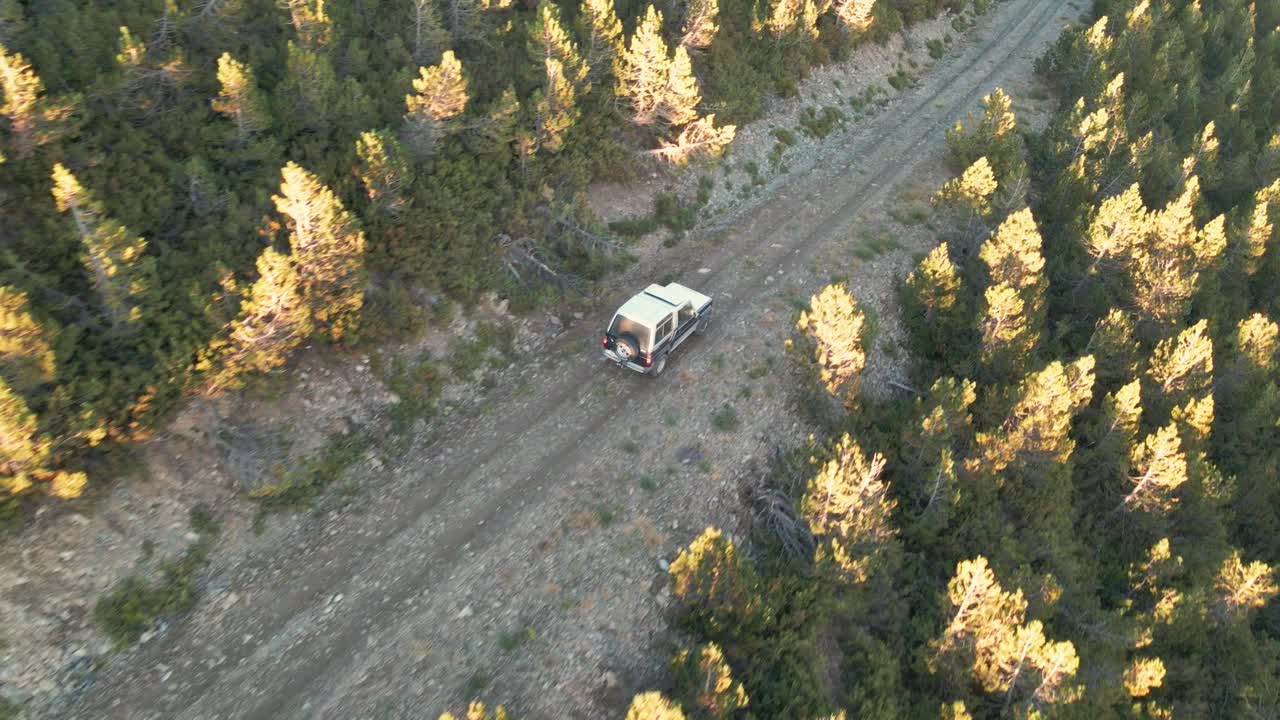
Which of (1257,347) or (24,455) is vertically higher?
(24,455)

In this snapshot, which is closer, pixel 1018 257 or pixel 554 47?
pixel 1018 257

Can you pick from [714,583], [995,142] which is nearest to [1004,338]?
[714,583]

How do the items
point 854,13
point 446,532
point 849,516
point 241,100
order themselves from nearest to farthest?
point 849,516 → point 446,532 → point 241,100 → point 854,13

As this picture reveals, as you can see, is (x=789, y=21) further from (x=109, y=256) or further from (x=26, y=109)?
(x=109, y=256)

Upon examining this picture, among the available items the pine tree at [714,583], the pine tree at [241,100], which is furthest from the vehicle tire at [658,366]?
the pine tree at [241,100]

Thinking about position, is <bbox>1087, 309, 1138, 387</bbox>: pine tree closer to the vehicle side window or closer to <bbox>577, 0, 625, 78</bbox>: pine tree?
the vehicle side window

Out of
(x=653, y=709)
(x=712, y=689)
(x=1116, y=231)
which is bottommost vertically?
(x=712, y=689)
